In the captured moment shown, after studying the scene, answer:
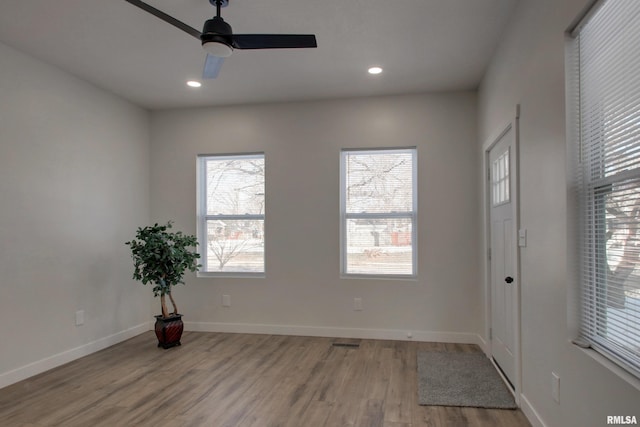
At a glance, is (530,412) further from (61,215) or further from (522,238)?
(61,215)

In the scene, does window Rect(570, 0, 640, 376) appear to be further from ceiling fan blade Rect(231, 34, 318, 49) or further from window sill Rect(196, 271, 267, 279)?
window sill Rect(196, 271, 267, 279)

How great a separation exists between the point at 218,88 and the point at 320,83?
1105 millimetres

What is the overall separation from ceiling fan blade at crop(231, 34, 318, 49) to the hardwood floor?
235 centimetres

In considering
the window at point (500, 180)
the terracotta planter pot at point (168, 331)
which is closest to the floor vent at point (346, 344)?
the terracotta planter pot at point (168, 331)

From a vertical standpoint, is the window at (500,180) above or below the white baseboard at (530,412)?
above

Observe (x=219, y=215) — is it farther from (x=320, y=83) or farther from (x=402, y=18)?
(x=402, y=18)

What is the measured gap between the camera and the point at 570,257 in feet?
6.37

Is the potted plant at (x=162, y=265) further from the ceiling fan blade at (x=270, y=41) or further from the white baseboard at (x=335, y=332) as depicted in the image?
the ceiling fan blade at (x=270, y=41)

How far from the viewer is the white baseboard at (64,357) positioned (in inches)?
130

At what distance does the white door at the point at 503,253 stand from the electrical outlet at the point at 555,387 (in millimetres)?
702

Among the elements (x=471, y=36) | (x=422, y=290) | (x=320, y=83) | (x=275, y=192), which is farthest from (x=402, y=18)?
(x=422, y=290)

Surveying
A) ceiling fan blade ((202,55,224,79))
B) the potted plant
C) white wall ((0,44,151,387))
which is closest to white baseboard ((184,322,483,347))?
the potted plant

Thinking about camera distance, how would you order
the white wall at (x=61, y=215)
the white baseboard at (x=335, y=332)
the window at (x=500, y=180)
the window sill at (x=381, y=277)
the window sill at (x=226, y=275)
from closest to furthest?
the window at (x=500, y=180) → the white wall at (x=61, y=215) → the white baseboard at (x=335, y=332) → the window sill at (x=381, y=277) → the window sill at (x=226, y=275)

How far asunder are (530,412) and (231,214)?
3.68 m
